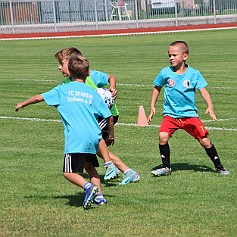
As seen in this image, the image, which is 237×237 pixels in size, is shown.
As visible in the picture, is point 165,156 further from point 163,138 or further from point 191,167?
point 191,167

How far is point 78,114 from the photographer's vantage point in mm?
8305

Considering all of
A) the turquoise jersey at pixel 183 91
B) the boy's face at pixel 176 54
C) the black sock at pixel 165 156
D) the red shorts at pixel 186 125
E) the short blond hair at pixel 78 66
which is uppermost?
the short blond hair at pixel 78 66

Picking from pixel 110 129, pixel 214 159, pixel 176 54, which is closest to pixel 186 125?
pixel 214 159

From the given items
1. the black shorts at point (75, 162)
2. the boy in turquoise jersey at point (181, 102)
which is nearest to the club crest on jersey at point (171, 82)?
the boy in turquoise jersey at point (181, 102)

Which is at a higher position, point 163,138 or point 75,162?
point 75,162

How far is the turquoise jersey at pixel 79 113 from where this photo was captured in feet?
27.2

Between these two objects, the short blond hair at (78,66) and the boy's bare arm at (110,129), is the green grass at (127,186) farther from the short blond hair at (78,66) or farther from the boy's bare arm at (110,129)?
the short blond hair at (78,66)

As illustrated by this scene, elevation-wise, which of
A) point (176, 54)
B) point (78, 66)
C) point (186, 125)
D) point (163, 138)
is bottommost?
point (163, 138)

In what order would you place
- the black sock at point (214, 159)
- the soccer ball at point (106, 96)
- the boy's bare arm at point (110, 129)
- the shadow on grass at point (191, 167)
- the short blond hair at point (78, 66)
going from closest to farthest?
the short blond hair at point (78, 66) → the boy's bare arm at point (110, 129) → the soccer ball at point (106, 96) → the black sock at point (214, 159) → the shadow on grass at point (191, 167)

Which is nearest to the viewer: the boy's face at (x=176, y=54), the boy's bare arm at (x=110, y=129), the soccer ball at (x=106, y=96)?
the boy's bare arm at (x=110, y=129)

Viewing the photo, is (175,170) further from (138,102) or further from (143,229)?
(138,102)

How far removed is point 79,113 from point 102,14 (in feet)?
140

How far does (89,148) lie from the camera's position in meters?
8.38

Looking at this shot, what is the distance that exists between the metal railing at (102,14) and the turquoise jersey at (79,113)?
133ft
